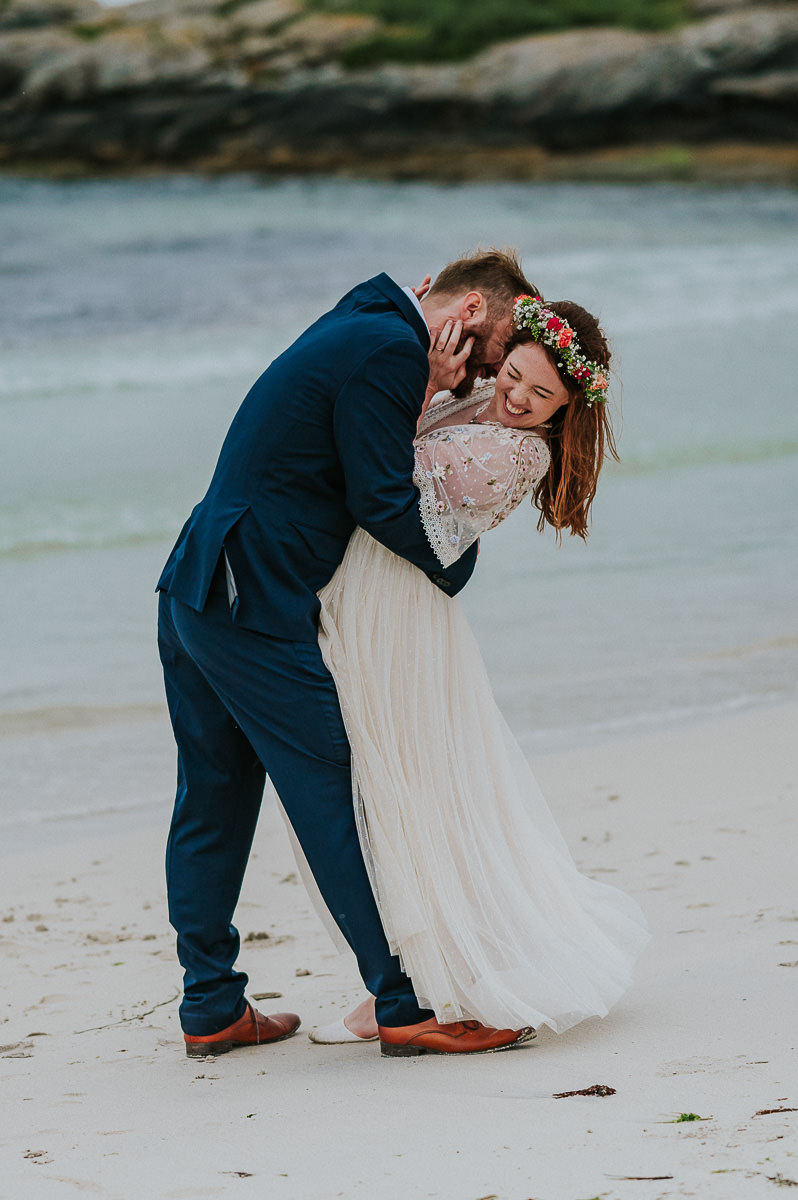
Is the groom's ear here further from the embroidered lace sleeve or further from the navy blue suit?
the embroidered lace sleeve

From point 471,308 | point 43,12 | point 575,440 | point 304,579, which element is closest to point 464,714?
point 304,579

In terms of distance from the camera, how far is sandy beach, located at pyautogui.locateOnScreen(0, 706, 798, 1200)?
204 centimetres

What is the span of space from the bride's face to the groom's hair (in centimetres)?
11

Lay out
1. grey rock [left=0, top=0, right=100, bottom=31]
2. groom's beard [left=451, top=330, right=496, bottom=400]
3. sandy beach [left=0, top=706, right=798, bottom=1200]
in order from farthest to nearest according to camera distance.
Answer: grey rock [left=0, top=0, right=100, bottom=31]
groom's beard [left=451, top=330, right=496, bottom=400]
sandy beach [left=0, top=706, right=798, bottom=1200]

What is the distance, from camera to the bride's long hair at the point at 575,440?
A: 101 inches

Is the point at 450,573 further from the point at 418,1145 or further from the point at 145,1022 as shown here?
the point at 145,1022

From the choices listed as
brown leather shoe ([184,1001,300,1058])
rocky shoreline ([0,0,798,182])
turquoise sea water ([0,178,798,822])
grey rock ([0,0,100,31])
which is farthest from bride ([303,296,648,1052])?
grey rock ([0,0,100,31])

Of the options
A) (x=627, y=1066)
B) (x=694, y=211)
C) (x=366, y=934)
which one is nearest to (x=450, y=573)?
(x=366, y=934)

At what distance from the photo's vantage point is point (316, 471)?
250 centimetres

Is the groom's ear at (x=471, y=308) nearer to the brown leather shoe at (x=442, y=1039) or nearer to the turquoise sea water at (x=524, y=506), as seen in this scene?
the brown leather shoe at (x=442, y=1039)

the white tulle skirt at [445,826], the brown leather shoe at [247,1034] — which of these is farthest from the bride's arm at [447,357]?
the brown leather shoe at [247,1034]

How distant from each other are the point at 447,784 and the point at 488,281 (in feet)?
3.23

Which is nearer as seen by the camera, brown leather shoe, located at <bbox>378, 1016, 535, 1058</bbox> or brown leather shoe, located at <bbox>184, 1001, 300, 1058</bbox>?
brown leather shoe, located at <bbox>378, 1016, 535, 1058</bbox>

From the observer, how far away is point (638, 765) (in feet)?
15.2
